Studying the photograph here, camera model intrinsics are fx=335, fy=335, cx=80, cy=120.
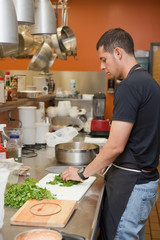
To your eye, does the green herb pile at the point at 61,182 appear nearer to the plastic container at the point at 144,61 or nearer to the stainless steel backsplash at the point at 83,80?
the stainless steel backsplash at the point at 83,80

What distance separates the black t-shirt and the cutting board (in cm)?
48

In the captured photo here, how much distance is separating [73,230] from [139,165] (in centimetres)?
63

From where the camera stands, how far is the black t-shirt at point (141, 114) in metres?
1.75

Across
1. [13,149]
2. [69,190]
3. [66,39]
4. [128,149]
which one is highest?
[66,39]

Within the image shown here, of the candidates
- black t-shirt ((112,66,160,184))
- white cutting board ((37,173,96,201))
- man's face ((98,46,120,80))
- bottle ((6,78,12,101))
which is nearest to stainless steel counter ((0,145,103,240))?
white cutting board ((37,173,96,201))

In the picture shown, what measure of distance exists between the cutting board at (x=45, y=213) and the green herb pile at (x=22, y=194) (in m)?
0.03

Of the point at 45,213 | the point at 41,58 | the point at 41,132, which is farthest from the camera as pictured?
the point at 41,58

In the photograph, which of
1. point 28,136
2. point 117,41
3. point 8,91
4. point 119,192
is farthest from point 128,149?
point 8,91

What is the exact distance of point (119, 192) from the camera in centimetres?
192

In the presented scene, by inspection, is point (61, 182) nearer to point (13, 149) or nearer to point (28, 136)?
point (13, 149)

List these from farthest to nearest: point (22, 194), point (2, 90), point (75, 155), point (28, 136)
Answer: point (28, 136)
point (2, 90)
point (75, 155)
point (22, 194)

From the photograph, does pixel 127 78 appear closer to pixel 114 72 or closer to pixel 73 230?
pixel 114 72

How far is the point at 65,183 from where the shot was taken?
2.03 metres

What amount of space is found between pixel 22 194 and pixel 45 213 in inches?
9.3
